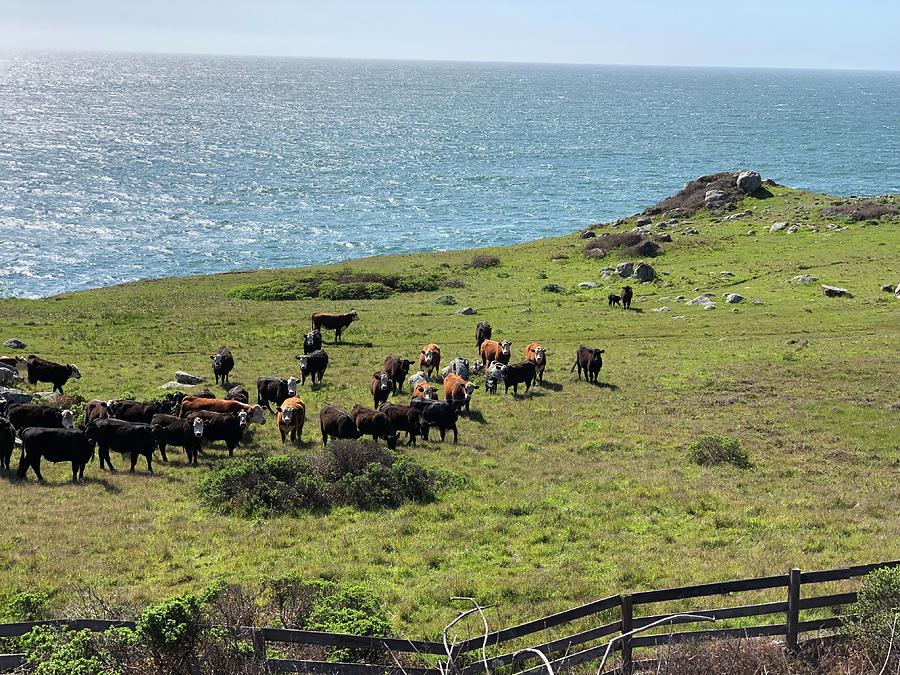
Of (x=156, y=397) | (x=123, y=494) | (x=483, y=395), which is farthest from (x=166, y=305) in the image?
(x=123, y=494)

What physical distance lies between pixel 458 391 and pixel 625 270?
3079 cm

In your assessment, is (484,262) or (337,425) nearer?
(337,425)

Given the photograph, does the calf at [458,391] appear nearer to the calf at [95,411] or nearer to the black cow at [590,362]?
the black cow at [590,362]

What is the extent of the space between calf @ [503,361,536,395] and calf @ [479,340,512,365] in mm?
2358

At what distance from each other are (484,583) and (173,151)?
527 feet

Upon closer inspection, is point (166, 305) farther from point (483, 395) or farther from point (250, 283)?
point (483, 395)

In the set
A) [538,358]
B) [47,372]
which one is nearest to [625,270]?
[538,358]

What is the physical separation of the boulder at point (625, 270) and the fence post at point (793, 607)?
1771 inches

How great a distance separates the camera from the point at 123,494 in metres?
18.6

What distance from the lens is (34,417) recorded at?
22156 millimetres

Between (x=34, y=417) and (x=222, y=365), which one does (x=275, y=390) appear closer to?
(x=222, y=365)

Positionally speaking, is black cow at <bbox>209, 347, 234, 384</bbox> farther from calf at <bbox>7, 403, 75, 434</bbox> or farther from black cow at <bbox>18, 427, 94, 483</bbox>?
black cow at <bbox>18, 427, 94, 483</bbox>

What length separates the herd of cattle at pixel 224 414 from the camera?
1994cm

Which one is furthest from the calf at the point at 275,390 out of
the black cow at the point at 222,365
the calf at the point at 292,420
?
the calf at the point at 292,420
